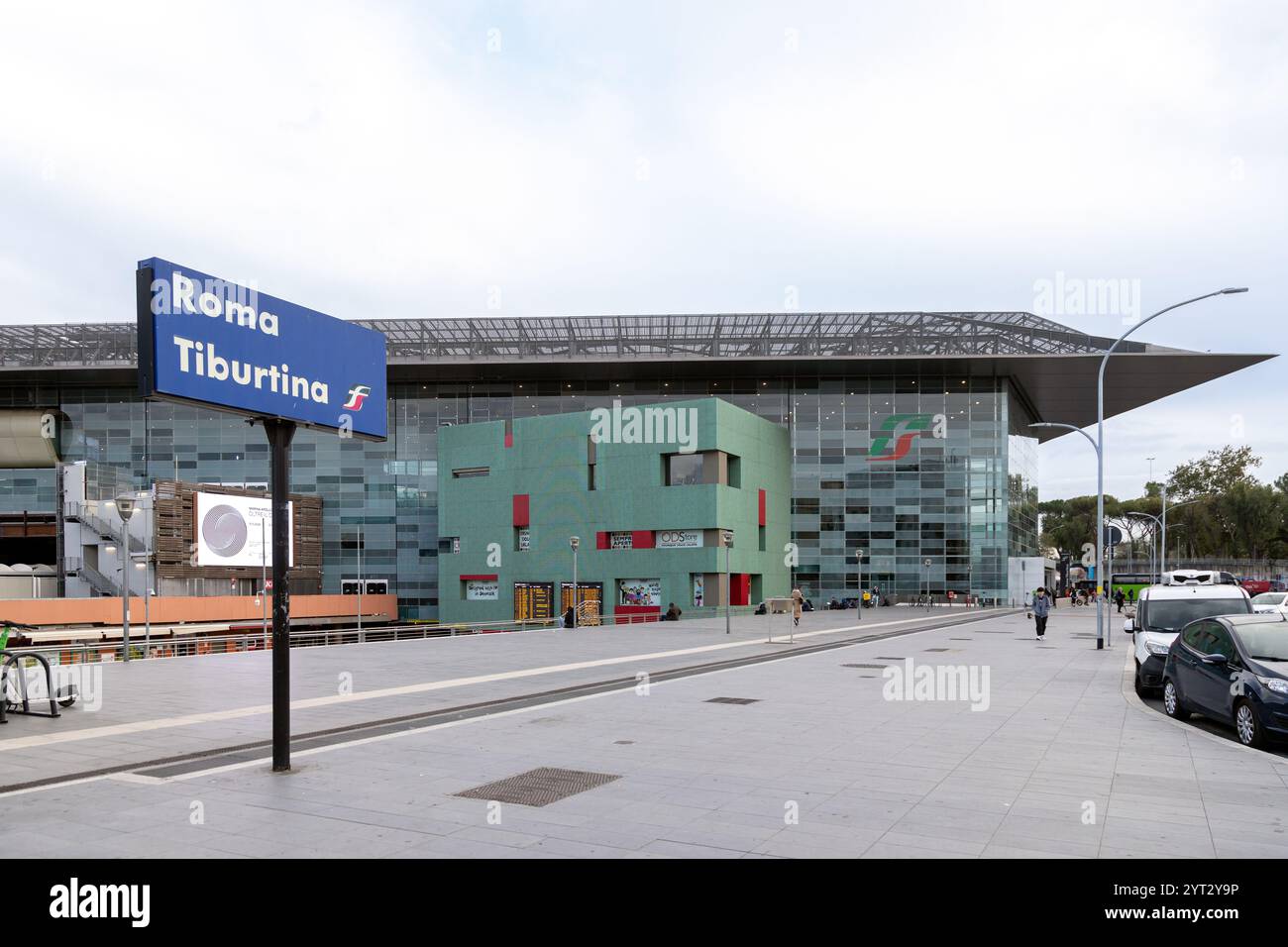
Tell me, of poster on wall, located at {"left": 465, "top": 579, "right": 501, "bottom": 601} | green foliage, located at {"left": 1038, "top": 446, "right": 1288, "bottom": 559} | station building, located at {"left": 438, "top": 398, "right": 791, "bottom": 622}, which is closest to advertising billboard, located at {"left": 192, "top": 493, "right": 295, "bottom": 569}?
station building, located at {"left": 438, "top": 398, "right": 791, "bottom": 622}

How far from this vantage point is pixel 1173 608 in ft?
55.3

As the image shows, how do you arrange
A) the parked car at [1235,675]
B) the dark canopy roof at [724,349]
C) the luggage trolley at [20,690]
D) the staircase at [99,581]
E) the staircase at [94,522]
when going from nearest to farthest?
the parked car at [1235,675]
the luggage trolley at [20,690]
the staircase at [94,522]
the staircase at [99,581]
the dark canopy roof at [724,349]

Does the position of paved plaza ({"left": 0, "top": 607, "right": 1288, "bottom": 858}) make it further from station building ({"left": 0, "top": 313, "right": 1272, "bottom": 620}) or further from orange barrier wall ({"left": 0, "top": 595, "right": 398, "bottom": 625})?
station building ({"left": 0, "top": 313, "right": 1272, "bottom": 620})

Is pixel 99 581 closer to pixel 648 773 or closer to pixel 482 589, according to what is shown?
pixel 482 589

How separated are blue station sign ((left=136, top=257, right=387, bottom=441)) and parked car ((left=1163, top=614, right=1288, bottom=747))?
1049 centimetres

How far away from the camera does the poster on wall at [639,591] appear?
181 ft

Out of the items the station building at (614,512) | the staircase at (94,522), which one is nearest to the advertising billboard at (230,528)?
the staircase at (94,522)

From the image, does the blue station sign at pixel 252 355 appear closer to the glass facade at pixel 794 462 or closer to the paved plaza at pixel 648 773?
the paved plaza at pixel 648 773

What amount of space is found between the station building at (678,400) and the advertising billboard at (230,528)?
19.8ft

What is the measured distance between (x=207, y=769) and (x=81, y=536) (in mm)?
60756

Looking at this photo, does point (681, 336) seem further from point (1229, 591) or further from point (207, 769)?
point (207, 769)

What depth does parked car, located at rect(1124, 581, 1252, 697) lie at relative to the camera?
635 inches
